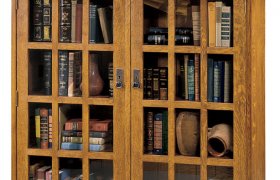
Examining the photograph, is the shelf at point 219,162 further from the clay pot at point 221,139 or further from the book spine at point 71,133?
the book spine at point 71,133

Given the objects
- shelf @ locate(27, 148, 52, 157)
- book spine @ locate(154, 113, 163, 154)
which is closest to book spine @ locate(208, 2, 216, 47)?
book spine @ locate(154, 113, 163, 154)

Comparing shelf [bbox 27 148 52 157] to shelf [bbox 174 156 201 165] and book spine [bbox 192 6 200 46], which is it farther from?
book spine [bbox 192 6 200 46]

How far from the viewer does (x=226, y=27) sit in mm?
2918

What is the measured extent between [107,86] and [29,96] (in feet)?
1.45

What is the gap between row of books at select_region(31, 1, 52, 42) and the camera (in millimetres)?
3168

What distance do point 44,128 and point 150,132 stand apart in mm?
598

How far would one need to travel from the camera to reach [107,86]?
3088 millimetres

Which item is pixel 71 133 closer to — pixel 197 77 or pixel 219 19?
pixel 197 77

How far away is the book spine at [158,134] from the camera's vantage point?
3.02 metres

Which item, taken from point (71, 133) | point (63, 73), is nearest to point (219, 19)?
point (63, 73)

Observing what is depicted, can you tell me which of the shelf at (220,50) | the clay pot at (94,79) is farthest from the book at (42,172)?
the shelf at (220,50)

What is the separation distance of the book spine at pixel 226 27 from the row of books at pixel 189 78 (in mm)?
155
